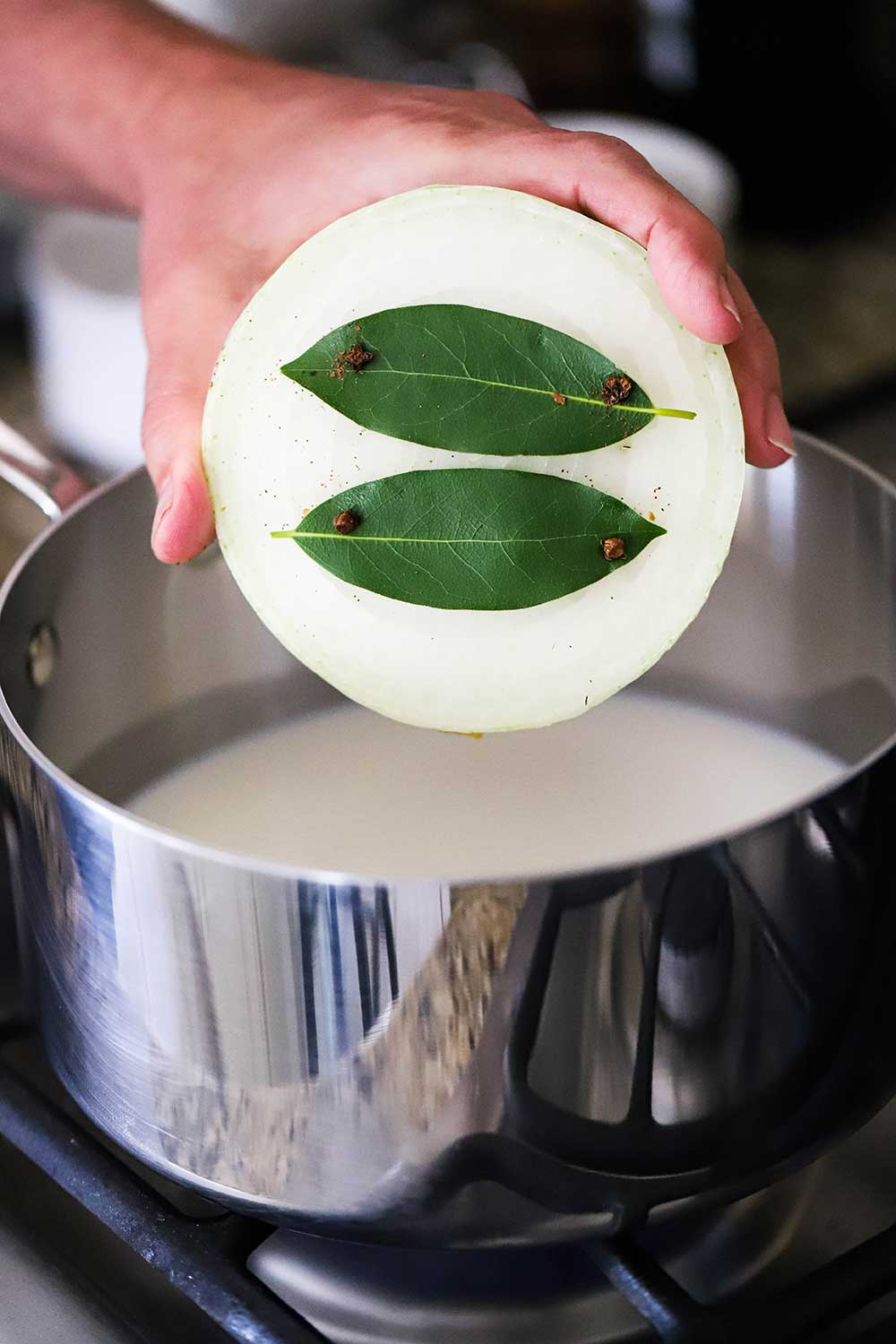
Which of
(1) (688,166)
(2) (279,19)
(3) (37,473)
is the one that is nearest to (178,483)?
(3) (37,473)

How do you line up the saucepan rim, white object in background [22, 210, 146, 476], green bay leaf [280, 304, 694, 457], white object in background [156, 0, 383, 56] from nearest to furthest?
the saucepan rim, green bay leaf [280, 304, 694, 457], white object in background [22, 210, 146, 476], white object in background [156, 0, 383, 56]

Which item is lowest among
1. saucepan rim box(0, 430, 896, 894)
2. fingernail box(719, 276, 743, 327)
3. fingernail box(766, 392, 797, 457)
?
saucepan rim box(0, 430, 896, 894)

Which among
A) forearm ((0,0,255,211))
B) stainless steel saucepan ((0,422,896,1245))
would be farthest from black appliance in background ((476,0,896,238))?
stainless steel saucepan ((0,422,896,1245))

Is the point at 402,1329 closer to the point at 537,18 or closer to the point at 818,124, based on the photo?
the point at 818,124

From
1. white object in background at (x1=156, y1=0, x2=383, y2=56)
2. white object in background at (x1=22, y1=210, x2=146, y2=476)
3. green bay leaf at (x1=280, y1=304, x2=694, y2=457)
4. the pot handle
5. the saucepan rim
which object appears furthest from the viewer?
white object in background at (x1=156, y1=0, x2=383, y2=56)

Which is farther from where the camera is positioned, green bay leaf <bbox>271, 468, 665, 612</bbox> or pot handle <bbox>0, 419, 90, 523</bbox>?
pot handle <bbox>0, 419, 90, 523</bbox>

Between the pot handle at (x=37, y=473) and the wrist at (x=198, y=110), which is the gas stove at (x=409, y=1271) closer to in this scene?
the pot handle at (x=37, y=473)

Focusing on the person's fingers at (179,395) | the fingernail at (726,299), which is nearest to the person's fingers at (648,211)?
the fingernail at (726,299)

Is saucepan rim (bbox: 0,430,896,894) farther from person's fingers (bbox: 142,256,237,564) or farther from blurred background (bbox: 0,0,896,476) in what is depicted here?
blurred background (bbox: 0,0,896,476)

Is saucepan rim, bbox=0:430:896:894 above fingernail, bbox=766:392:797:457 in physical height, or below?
below
